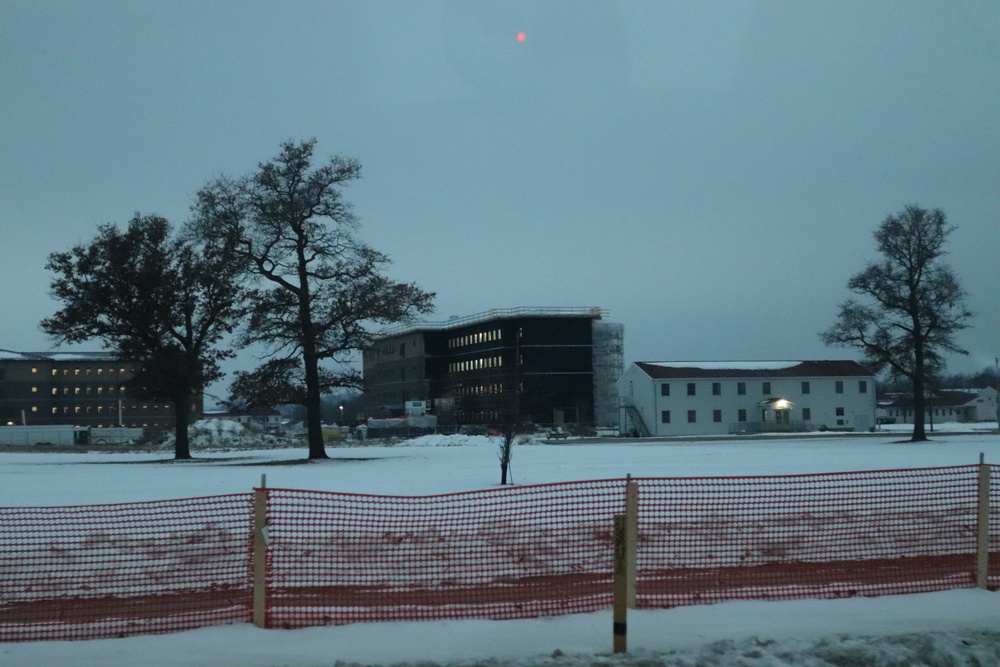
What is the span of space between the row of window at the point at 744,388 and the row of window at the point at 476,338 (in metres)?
32.4

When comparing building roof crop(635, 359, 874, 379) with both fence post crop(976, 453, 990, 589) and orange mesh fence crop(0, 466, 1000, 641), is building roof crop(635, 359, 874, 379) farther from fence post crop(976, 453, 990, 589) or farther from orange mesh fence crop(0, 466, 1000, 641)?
fence post crop(976, 453, 990, 589)

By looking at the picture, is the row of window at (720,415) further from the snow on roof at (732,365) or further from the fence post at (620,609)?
the fence post at (620,609)

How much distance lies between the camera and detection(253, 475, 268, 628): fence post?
8.74m

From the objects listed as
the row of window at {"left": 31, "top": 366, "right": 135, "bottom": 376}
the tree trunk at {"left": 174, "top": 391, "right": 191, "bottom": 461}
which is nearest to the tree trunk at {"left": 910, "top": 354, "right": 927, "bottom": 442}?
the tree trunk at {"left": 174, "top": 391, "right": 191, "bottom": 461}

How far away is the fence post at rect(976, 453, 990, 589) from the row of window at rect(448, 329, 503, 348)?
100096 millimetres

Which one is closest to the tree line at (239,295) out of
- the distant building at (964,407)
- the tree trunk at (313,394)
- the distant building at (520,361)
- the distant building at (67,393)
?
the tree trunk at (313,394)

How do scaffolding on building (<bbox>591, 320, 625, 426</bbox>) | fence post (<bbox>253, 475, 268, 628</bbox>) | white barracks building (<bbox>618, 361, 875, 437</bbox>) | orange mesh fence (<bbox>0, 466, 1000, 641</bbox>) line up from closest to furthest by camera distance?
1. fence post (<bbox>253, 475, 268, 628</bbox>)
2. orange mesh fence (<bbox>0, 466, 1000, 641</bbox>)
3. white barracks building (<bbox>618, 361, 875, 437</bbox>)
4. scaffolding on building (<bbox>591, 320, 625, 426</bbox>)

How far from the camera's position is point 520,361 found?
102 meters

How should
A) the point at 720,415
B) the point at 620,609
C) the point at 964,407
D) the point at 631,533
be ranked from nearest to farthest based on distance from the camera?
the point at 620,609, the point at 631,533, the point at 720,415, the point at 964,407

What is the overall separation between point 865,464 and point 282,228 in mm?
26887

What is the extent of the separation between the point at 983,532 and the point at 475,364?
347ft

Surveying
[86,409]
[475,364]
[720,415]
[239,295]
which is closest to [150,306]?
[239,295]

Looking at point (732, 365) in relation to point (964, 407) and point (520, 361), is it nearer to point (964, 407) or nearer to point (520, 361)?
point (520, 361)

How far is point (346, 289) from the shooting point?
144 feet
